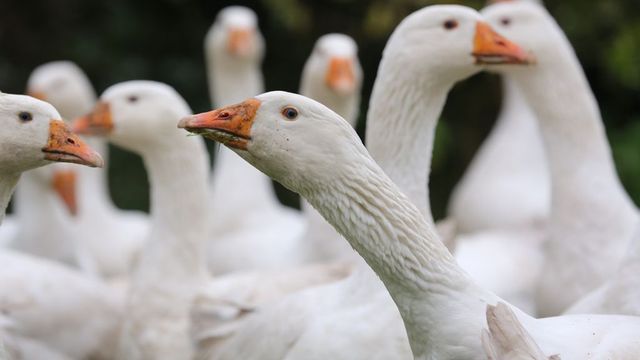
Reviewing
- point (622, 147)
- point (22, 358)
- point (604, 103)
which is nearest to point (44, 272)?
point (22, 358)

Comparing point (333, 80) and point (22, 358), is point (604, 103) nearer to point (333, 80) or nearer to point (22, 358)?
point (333, 80)

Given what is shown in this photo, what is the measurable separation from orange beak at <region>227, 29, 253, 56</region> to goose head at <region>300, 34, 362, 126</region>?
973 millimetres

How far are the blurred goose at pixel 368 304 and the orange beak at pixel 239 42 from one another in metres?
A: 3.50

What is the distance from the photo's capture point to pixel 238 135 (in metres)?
3.88

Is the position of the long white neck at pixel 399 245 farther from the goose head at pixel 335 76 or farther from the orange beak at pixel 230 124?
the goose head at pixel 335 76

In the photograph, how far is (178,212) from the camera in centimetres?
617

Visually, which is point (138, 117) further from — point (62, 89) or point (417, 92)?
point (62, 89)

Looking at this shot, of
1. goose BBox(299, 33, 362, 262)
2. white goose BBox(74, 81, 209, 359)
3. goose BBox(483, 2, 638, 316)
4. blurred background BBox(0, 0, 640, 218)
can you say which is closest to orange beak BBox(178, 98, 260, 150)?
white goose BBox(74, 81, 209, 359)

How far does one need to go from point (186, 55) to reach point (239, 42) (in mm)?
4118

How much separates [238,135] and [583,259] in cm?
274

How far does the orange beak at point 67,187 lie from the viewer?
26.0 feet

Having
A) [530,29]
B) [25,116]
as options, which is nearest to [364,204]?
[25,116]

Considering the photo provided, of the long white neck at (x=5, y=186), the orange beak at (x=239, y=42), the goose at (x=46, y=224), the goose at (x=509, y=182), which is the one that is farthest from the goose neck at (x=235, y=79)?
the long white neck at (x=5, y=186)

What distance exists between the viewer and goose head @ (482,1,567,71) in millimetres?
6469
